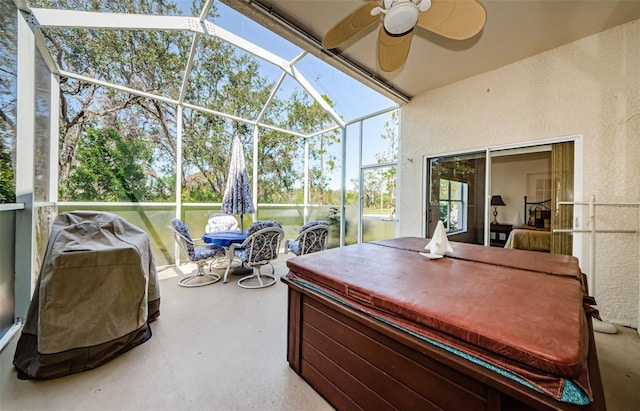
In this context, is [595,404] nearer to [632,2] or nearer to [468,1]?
[468,1]

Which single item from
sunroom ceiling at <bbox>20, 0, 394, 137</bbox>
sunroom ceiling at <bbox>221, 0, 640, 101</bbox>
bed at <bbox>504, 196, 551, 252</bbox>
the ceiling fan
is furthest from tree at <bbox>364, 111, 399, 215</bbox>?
the ceiling fan

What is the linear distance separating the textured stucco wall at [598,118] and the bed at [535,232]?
489mm

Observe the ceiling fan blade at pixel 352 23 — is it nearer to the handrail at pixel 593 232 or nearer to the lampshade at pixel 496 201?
the handrail at pixel 593 232

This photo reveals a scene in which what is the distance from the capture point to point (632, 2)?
2303 mm

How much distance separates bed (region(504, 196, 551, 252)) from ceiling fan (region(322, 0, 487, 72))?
2.81 m

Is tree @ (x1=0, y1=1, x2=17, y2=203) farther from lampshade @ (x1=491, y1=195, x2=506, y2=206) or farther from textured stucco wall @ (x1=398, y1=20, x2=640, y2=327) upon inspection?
lampshade @ (x1=491, y1=195, x2=506, y2=206)

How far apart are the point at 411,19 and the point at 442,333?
1.87 metres


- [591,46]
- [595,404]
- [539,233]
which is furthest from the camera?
[539,233]

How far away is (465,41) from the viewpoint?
2.91 meters

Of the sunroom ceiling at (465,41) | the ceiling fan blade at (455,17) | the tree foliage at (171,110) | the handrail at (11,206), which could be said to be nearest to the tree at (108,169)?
the tree foliage at (171,110)

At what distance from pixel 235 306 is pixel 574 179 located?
4.28 m

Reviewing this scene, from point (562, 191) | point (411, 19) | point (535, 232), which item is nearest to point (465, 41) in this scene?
point (411, 19)

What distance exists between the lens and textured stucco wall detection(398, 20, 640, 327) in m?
2.55

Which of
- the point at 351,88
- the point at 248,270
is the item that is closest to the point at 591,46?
the point at 351,88
